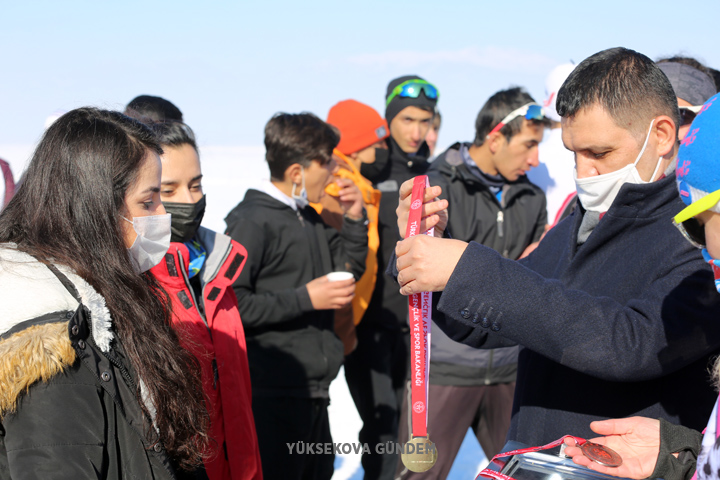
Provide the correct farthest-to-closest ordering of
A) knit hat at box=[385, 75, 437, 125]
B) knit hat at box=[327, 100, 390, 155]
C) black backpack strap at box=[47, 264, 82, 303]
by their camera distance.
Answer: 1. knit hat at box=[385, 75, 437, 125]
2. knit hat at box=[327, 100, 390, 155]
3. black backpack strap at box=[47, 264, 82, 303]

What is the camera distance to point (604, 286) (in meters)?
2.12

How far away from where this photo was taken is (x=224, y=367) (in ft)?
8.80

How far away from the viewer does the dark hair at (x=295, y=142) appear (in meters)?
4.23

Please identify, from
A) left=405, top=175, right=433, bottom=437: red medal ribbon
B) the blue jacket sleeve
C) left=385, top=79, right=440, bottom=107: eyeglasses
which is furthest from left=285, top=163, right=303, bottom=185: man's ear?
the blue jacket sleeve

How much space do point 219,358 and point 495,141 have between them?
8.92ft

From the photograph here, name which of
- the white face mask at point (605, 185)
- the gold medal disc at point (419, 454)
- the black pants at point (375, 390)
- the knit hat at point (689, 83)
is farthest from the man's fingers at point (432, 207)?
the black pants at point (375, 390)

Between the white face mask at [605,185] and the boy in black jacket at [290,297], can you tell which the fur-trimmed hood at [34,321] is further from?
the boy in black jacket at [290,297]

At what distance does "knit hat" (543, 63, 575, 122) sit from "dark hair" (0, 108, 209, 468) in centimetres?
399

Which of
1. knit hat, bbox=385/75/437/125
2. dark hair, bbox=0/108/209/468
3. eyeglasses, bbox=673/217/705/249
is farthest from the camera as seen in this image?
knit hat, bbox=385/75/437/125

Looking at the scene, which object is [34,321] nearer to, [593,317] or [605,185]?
[593,317]

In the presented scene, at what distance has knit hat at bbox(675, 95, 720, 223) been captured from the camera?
4.20 feet

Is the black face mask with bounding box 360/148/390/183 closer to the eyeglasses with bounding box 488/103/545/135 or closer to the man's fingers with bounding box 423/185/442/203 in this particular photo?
the eyeglasses with bounding box 488/103/545/135

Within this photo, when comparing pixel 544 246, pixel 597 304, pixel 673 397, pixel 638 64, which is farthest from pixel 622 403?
pixel 638 64

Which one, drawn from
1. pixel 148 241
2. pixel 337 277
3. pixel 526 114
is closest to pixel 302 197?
pixel 337 277
